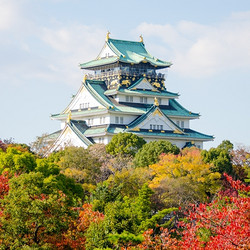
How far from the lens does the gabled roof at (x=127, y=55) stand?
87500 millimetres

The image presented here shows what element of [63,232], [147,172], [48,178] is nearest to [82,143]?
[147,172]

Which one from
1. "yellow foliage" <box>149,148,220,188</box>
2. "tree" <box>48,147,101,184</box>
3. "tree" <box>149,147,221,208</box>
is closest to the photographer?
"tree" <box>149,147,221,208</box>

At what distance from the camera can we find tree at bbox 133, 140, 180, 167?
64562 millimetres

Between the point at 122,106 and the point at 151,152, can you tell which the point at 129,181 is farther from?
the point at 122,106

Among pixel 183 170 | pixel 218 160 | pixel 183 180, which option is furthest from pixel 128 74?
pixel 183 180

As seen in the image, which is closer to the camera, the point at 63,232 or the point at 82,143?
the point at 63,232

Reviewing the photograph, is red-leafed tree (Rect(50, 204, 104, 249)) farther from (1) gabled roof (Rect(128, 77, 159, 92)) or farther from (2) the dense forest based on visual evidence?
(1) gabled roof (Rect(128, 77, 159, 92))

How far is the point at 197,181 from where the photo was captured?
59.3 m

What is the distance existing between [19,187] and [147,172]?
76.9ft

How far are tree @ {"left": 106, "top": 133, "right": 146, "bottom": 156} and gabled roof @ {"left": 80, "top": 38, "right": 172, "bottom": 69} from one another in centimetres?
1635

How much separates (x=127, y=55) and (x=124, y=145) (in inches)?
792

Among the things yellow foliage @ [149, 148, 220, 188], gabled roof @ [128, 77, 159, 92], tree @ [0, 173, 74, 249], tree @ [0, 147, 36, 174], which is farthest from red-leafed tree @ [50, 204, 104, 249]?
gabled roof @ [128, 77, 159, 92]

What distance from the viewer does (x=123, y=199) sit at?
47469 millimetres

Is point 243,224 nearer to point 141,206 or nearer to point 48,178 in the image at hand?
point 141,206
